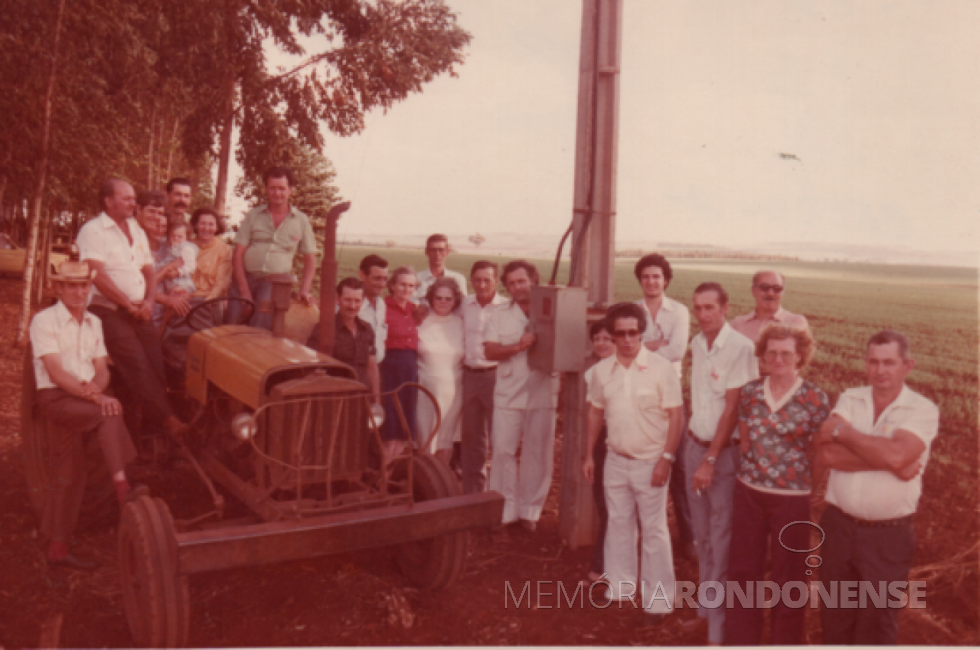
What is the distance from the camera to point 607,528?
4.08m

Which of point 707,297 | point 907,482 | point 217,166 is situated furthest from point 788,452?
point 217,166

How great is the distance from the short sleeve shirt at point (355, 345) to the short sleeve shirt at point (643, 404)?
1.65 m

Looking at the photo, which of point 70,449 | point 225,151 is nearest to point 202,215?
point 70,449

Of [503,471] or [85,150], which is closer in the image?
[503,471]

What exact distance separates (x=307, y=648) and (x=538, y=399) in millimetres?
2086

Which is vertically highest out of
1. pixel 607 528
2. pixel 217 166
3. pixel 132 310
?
pixel 217 166

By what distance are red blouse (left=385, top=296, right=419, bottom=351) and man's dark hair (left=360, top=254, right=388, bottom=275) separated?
9.9 inches

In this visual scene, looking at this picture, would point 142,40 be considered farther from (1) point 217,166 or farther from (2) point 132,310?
(2) point 132,310

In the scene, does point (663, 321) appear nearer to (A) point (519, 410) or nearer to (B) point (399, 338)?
(A) point (519, 410)

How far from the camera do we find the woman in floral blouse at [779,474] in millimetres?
3152

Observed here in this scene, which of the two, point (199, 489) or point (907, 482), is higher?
point (907, 482)

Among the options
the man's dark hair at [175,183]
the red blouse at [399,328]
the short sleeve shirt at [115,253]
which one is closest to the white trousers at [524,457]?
the red blouse at [399,328]

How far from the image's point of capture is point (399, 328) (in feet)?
17.1

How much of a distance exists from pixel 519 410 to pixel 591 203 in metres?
1.39
